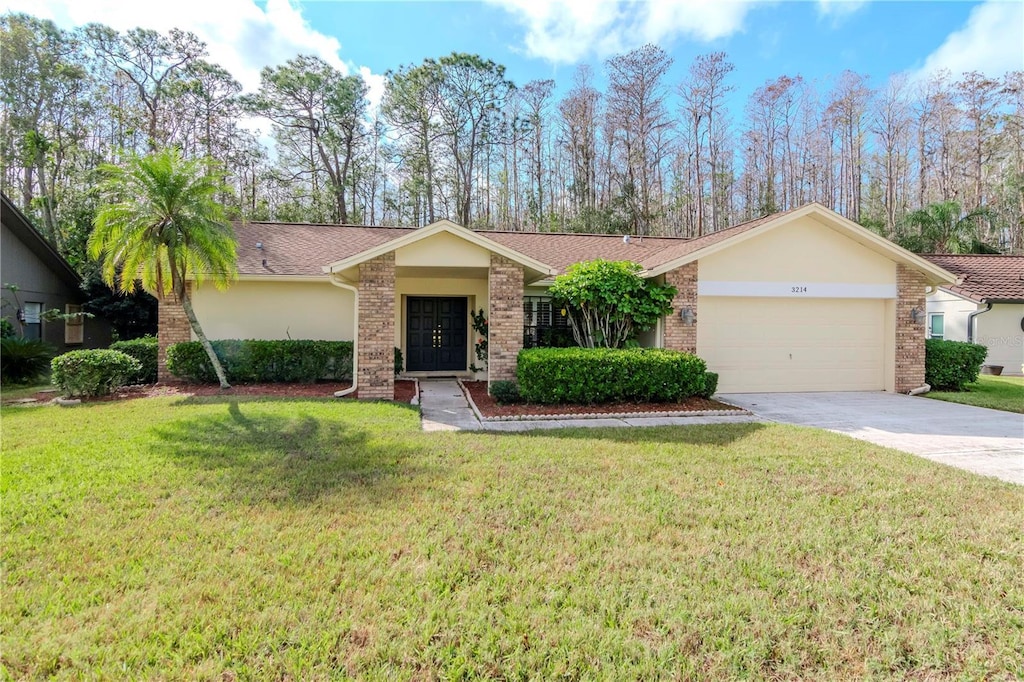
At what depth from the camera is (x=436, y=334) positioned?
13.1m

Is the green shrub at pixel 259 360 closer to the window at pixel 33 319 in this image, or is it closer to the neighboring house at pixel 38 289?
the neighboring house at pixel 38 289

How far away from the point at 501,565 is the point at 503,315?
20.9 ft

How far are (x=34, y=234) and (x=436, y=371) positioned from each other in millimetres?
12413

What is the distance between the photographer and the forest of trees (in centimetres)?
2395

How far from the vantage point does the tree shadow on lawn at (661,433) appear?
21.5 ft

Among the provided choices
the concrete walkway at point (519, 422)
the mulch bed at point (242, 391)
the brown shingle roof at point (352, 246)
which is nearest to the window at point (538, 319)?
the brown shingle roof at point (352, 246)

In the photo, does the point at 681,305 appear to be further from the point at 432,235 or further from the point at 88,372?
the point at 88,372

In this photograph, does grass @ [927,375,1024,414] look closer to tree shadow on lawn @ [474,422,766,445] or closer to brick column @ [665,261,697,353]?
brick column @ [665,261,697,353]

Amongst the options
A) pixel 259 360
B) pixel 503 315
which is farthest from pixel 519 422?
pixel 259 360

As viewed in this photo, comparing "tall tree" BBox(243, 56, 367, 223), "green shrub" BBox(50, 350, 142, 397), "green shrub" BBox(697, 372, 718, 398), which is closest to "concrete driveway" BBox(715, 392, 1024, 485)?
"green shrub" BBox(697, 372, 718, 398)

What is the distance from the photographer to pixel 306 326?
12125mm

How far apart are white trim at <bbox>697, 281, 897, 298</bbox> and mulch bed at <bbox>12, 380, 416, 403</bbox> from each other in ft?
22.1

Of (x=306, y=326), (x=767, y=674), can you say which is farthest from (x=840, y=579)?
(x=306, y=326)

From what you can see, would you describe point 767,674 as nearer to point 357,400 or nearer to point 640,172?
point 357,400
